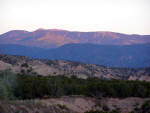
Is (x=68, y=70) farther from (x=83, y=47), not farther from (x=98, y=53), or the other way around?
(x=83, y=47)

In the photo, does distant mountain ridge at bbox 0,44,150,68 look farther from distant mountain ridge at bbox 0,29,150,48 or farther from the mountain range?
distant mountain ridge at bbox 0,29,150,48

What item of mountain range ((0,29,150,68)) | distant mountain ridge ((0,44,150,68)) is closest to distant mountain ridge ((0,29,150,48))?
mountain range ((0,29,150,68))

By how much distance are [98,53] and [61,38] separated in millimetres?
45041

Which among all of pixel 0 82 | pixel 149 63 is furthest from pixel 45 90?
pixel 149 63

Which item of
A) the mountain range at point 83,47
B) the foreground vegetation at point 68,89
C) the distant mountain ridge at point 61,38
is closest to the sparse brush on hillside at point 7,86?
the foreground vegetation at point 68,89

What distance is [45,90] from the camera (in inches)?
1469

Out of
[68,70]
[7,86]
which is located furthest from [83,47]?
[7,86]

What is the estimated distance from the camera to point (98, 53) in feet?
424

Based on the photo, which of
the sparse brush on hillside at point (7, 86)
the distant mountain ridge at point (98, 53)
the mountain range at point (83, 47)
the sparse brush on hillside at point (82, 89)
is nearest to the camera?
the sparse brush on hillside at point (7, 86)

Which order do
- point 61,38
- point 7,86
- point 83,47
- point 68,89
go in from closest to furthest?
→ point 7,86 < point 68,89 < point 83,47 < point 61,38

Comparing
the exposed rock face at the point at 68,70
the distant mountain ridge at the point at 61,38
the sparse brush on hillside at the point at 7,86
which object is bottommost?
the exposed rock face at the point at 68,70

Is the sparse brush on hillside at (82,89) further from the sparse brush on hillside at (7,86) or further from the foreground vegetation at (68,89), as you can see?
the sparse brush on hillside at (7,86)

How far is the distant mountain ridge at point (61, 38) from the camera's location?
16062cm

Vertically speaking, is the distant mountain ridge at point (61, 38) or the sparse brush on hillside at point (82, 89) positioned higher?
the distant mountain ridge at point (61, 38)
